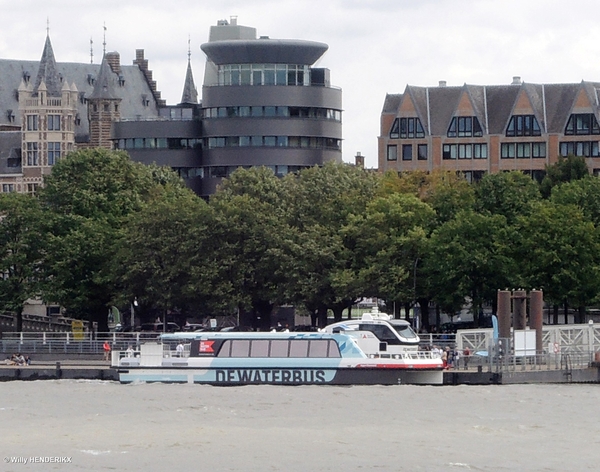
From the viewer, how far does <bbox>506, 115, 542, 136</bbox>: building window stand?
159 meters

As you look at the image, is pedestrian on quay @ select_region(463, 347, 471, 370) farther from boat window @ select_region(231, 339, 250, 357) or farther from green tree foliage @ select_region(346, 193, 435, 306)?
green tree foliage @ select_region(346, 193, 435, 306)

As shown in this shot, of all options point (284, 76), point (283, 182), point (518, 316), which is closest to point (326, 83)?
point (284, 76)

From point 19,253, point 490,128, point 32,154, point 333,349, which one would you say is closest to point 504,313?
point 333,349

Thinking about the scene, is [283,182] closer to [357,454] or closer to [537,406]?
[537,406]

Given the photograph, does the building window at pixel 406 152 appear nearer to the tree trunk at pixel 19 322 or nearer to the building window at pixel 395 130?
the building window at pixel 395 130

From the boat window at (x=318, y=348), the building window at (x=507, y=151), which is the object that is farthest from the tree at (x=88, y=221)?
the building window at (x=507, y=151)

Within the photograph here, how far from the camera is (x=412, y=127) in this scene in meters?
162

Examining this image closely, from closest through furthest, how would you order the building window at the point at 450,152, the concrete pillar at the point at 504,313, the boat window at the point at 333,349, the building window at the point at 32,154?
the boat window at the point at 333,349, the concrete pillar at the point at 504,313, the building window at the point at 450,152, the building window at the point at 32,154

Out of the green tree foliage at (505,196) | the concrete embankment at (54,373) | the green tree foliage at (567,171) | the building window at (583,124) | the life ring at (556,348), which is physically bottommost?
the concrete embankment at (54,373)

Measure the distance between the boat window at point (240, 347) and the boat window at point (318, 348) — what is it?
343 centimetres

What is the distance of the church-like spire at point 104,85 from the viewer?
194 m

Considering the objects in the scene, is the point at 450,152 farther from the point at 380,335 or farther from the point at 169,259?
the point at 380,335

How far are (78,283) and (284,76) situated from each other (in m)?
50.5

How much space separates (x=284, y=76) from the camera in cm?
16938
